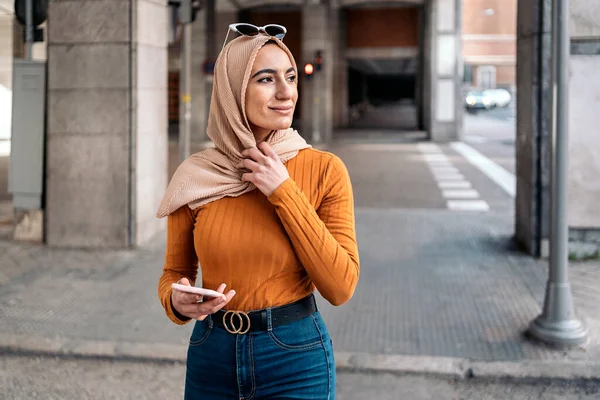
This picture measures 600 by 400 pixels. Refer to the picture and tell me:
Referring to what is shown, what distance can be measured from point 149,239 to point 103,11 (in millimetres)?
2831

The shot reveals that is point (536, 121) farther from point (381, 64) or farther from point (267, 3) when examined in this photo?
point (381, 64)

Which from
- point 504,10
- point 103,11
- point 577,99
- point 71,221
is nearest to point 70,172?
point 71,221

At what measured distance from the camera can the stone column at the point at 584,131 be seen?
814 cm

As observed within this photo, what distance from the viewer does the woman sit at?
2197 millimetres

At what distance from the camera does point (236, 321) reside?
2295 millimetres

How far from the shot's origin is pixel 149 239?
9398 mm

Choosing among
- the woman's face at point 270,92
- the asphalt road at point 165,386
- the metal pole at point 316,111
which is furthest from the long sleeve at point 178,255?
the metal pole at point 316,111

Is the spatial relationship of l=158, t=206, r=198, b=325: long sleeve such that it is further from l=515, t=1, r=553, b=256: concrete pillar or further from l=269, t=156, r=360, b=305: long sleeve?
l=515, t=1, r=553, b=256: concrete pillar

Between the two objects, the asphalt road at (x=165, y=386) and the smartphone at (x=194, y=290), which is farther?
the asphalt road at (x=165, y=386)

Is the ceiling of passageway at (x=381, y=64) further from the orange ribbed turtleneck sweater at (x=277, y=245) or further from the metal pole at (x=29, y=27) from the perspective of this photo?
the orange ribbed turtleneck sweater at (x=277, y=245)

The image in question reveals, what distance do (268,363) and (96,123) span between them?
288 inches

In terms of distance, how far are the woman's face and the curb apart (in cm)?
339

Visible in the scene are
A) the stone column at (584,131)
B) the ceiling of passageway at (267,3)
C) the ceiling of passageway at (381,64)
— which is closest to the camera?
the stone column at (584,131)

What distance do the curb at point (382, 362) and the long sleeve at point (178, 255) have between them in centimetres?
303
